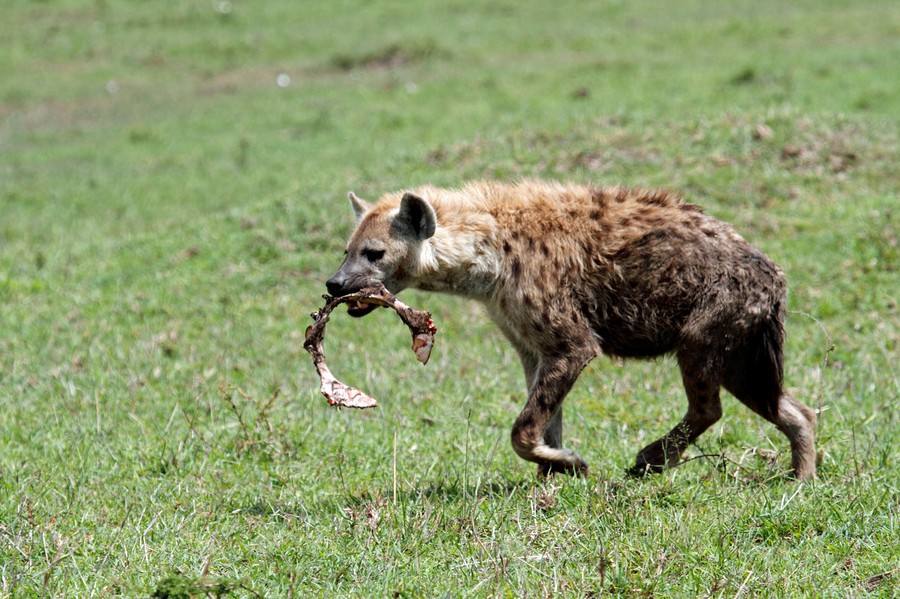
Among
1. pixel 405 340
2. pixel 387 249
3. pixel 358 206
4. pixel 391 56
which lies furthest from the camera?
pixel 391 56

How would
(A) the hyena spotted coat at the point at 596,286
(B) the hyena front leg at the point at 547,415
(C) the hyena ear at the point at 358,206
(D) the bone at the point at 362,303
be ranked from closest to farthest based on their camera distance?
(D) the bone at the point at 362,303 < (B) the hyena front leg at the point at 547,415 < (A) the hyena spotted coat at the point at 596,286 < (C) the hyena ear at the point at 358,206

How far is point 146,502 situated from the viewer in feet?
15.3

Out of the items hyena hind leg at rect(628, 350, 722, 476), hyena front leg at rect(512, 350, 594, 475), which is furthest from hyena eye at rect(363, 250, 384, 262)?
hyena hind leg at rect(628, 350, 722, 476)

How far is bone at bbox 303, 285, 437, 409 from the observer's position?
15.1ft

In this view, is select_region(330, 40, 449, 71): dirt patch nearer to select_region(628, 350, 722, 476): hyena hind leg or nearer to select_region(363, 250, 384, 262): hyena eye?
select_region(363, 250, 384, 262): hyena eye

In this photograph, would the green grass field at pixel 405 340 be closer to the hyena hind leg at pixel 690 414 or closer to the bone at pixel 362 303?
the hyena hind leg at pixel 690 414

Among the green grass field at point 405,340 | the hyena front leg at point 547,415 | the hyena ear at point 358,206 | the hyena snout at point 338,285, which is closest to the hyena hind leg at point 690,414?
the green grass field at point 405,340

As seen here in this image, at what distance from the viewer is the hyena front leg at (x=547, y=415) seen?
473cm

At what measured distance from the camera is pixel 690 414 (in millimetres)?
4918

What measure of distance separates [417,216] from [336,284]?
460mm

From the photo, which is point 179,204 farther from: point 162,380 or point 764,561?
point 764,561

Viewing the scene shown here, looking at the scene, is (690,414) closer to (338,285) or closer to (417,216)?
(417,216)

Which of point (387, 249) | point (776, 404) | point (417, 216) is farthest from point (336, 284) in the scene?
A: point (776, 404)

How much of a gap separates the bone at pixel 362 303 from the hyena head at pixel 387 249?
0.27ft
